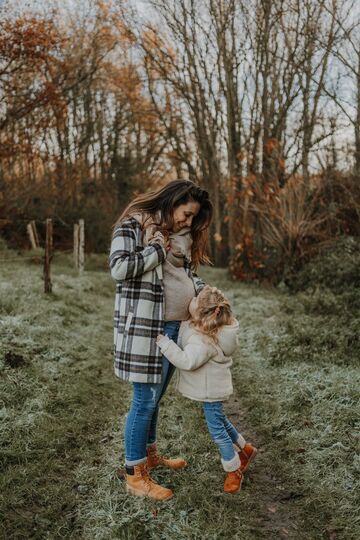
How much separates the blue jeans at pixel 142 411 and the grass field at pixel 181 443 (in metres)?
0.34

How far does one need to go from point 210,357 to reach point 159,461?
3.48ft

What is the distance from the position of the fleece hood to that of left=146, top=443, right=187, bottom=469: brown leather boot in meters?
1.02

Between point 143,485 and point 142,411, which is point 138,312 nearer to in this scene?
point 142,411

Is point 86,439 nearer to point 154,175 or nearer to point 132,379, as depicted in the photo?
point 132,379

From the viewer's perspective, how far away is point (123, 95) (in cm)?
2425

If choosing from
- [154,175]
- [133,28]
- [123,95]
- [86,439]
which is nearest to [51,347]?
[86,439]

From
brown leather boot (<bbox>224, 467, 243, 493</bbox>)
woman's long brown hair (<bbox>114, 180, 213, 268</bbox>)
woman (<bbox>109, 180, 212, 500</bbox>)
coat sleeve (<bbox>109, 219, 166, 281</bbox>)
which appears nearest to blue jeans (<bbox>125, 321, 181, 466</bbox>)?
woman (<bbox>109, 180, 212, 500</bbox>)

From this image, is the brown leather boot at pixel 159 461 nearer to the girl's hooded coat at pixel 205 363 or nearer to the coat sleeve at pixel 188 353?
the girl's hooded coat at pixel 205 363

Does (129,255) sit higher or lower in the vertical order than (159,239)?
lower

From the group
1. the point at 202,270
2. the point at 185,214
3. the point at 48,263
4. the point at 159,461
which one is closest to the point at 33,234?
the point at 202,270

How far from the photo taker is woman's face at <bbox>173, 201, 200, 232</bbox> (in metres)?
3.41

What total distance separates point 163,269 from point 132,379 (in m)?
0.78

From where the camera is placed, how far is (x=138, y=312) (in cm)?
326

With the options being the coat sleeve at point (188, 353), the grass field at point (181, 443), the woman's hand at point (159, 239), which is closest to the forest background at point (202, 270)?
the grass field at point (181, 443)
